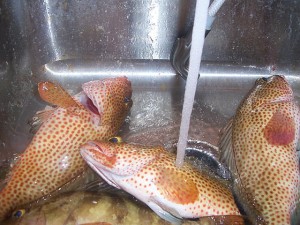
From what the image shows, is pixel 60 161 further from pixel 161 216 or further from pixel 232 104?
pixel 232 104

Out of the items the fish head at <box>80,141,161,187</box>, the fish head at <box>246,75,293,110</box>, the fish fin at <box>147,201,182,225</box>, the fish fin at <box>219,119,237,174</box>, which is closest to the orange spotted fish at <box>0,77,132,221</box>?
the fish head at <box>80,141,161,187</box>

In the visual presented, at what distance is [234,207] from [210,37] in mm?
1216

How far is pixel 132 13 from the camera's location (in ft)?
8.58

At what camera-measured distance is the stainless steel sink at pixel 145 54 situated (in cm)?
248

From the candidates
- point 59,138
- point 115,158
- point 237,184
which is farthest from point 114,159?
point 237,184

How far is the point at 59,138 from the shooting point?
6.30ft

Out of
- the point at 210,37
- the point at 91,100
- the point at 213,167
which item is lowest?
the point at 213,167

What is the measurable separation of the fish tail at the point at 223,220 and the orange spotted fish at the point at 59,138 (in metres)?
0.55

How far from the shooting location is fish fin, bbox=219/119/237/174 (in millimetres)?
2074

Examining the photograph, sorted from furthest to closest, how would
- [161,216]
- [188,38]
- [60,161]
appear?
[188,38] < [60,161] < [161,216]

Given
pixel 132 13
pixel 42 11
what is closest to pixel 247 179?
pixel 132 13

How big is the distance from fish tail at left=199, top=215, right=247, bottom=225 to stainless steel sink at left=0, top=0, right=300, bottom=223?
75 centimetres

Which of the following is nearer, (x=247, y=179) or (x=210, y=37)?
(x=247, y=179)

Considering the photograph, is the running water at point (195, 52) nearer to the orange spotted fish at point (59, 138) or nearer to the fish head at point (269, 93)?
the orange spotted fish at point (59, 138)
